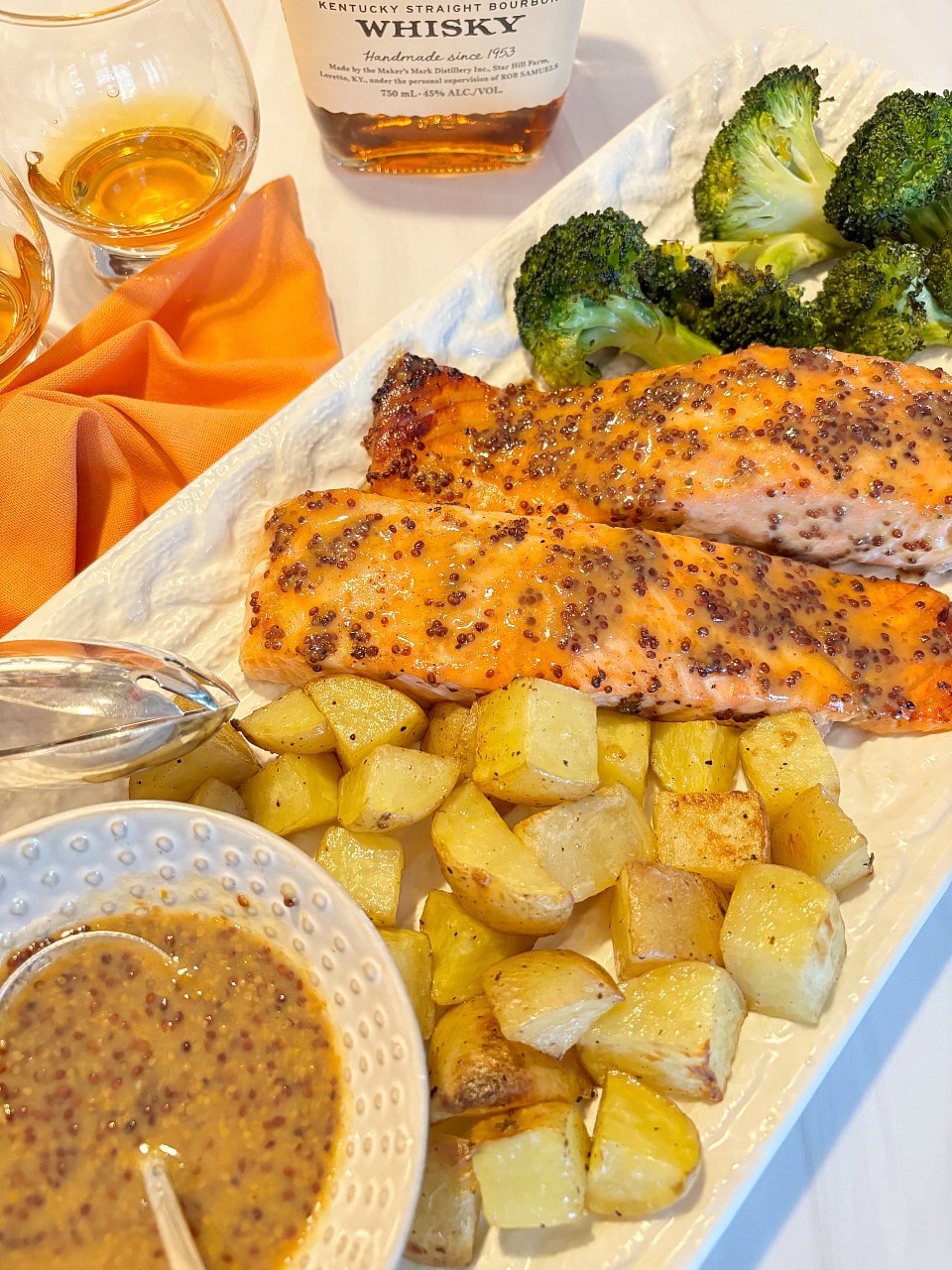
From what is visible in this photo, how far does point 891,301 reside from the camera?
2232 millimetres

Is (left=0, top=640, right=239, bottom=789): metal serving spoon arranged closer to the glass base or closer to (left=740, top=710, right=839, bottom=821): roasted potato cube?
(left=740, top=710, right=839, bottom=821): roasted potato cube

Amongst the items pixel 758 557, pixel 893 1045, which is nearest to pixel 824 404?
pixel 758 557

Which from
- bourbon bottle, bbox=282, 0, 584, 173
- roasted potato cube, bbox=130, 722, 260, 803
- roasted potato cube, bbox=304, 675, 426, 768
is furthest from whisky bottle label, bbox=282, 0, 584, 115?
roasted potato cube, bbox=130, 722, 260, 803

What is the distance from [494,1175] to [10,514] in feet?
4.94

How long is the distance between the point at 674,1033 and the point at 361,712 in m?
0.72

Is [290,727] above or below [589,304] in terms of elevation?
below

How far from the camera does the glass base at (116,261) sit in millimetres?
2396

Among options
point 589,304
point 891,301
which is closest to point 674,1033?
point 589,304

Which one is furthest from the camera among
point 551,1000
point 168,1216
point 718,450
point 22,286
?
point 22,286

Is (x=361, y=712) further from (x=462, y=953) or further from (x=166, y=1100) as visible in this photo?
(x=166, y=1100)

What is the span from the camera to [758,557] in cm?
199

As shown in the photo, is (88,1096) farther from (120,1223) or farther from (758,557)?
(758,557)

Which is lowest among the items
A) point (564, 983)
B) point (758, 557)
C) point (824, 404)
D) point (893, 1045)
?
point (893, 1045)

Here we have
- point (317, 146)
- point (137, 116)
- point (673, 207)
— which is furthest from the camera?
point (317, 146)
